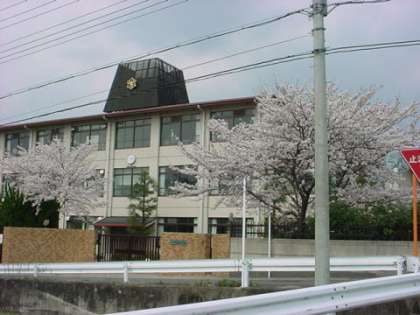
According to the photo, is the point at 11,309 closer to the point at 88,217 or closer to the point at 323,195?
the point at 323,195

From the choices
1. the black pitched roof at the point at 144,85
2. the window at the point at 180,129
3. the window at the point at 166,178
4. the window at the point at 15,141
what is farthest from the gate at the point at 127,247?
the window at the point at 15,141

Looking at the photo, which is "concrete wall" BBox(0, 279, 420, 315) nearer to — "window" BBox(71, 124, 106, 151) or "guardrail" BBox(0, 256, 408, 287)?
"guardrail" BBox(0, 256, 408, 287)

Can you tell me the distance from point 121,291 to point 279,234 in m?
8.60

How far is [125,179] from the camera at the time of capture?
145ft

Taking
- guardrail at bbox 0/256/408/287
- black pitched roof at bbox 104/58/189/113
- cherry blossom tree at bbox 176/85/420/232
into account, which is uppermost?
black pitched roof at bbox 104/58/189/113

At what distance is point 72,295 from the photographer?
50.1 feet

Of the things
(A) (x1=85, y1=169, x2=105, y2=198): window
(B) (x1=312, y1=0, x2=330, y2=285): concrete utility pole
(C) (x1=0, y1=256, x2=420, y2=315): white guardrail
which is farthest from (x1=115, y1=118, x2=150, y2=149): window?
(B) (x1=312, y1=0, x2=330, y2=285): concrete utility pole

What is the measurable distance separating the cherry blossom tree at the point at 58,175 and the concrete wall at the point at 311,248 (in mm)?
17890

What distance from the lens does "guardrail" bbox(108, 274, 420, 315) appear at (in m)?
5.21

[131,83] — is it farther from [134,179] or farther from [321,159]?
[321,159]

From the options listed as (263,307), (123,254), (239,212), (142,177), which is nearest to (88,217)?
(142,177)

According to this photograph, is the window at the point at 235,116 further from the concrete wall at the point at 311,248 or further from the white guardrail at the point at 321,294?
the white guardrail at the point at 321,294

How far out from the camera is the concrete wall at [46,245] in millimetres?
23375

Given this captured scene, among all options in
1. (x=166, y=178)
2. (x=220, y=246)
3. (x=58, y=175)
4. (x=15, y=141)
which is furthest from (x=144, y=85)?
(x=220, y=246)
